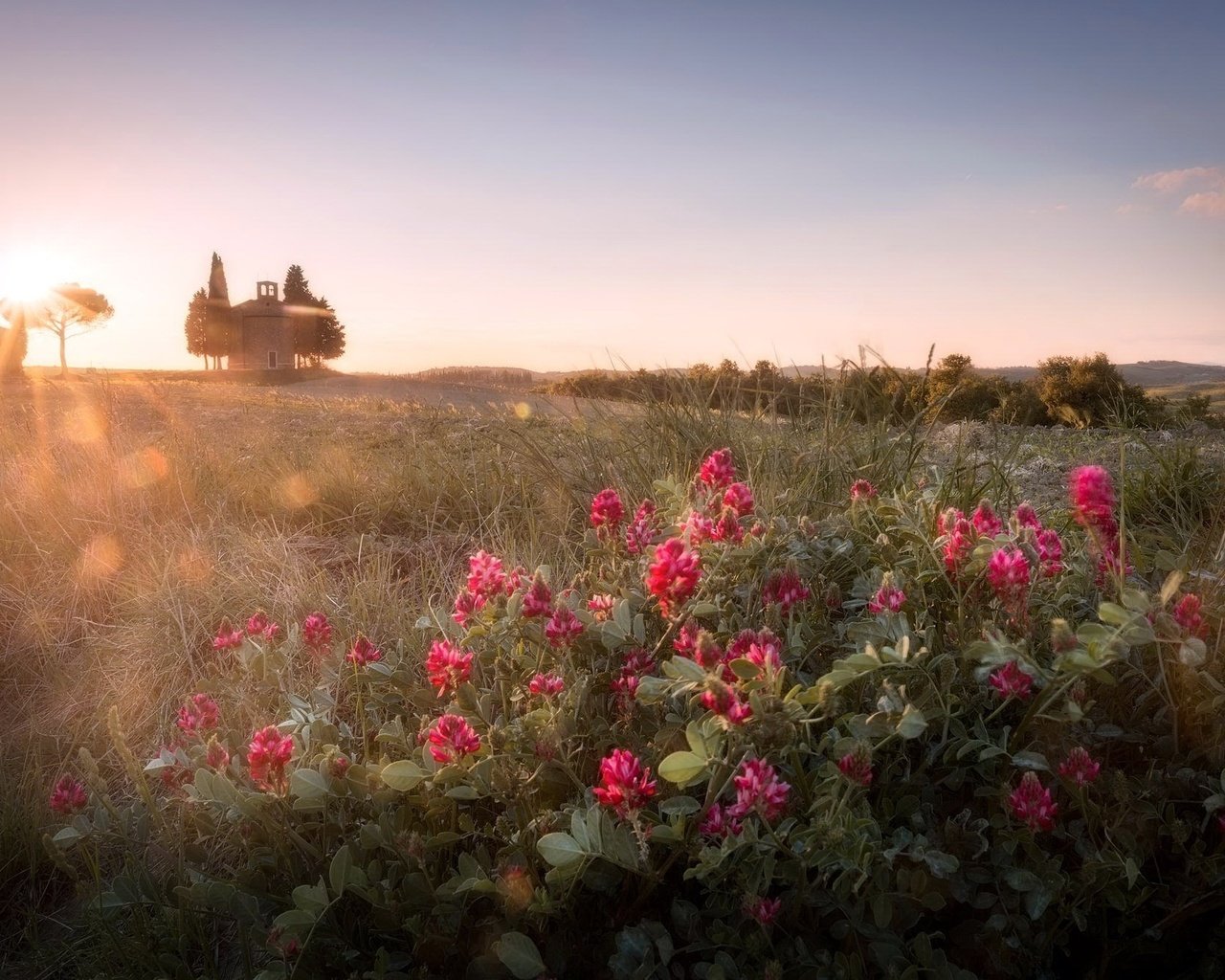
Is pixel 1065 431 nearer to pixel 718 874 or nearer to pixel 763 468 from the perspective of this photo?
pixel 763 468

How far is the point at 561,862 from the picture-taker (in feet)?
3.91

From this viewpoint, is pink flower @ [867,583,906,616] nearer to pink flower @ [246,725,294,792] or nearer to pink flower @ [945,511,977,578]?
pink flower @ [945,511,977,578]

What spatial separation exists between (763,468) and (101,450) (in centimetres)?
398

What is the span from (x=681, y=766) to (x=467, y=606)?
2.27ft

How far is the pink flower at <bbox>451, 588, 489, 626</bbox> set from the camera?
5.59 ft

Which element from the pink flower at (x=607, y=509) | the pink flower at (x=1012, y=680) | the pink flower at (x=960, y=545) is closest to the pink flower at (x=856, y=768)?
the pink flower at (x=1012, y=680)

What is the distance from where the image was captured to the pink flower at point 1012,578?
4.50 feet

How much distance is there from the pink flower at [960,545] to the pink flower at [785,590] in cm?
28

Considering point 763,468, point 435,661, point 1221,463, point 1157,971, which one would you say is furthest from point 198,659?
point 1221,463

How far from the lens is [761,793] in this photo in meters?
1.17

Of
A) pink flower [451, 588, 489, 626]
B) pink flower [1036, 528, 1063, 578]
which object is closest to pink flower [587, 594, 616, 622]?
pink flower [451, 588, 489, 626]

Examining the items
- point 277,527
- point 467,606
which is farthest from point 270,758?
point 277,527

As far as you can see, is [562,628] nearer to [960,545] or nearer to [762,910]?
[762,910]

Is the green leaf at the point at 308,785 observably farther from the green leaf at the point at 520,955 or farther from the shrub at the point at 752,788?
the green leaf at the point at 520,955
